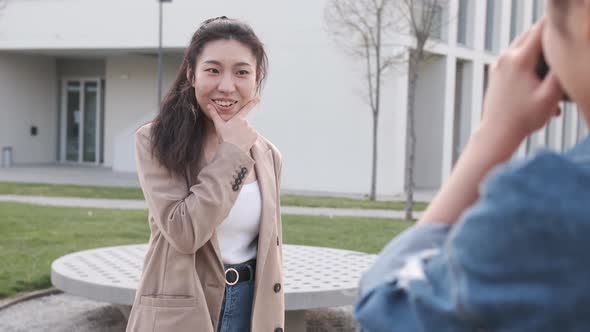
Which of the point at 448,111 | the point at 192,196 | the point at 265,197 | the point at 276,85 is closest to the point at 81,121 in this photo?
the point at 276,85

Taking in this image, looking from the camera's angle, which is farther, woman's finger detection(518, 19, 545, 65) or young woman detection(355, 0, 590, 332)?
woman's finger detection(518, 19, 545, 65)

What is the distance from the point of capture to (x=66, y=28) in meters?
23.9

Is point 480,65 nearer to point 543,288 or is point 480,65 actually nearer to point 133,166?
point 133,166

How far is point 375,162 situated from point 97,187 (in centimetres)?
674

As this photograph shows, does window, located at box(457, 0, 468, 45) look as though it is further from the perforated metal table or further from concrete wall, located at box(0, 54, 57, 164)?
the perforated metal table

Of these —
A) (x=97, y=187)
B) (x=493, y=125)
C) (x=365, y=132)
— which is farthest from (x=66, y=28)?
(x=493, y=125)

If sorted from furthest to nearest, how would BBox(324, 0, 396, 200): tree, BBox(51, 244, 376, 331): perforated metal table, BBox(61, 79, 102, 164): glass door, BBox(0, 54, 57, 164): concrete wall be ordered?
1. BBox(61, 79, 102, 164): glass door
2. BBox(0, 54, 57, 164): concrete wall
3. BBox(324, 0, 396, 200): tree
4. BBox(51, 244, 376, 331): perforated metal table

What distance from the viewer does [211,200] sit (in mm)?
2172

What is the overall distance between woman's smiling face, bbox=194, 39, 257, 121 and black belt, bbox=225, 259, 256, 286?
1.59 feet

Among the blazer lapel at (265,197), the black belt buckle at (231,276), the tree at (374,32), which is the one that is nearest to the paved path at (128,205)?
the tree at (374,32)

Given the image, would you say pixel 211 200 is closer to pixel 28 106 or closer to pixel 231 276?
pixel 231 276

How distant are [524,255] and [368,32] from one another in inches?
711

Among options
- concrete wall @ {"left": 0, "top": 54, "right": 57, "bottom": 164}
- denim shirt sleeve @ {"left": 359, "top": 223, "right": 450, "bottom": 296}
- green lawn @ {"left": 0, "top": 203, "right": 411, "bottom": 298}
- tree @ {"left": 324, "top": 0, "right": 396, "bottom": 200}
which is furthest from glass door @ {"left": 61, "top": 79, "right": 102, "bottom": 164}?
denim shirt sleeve @ {"left": 359, "top": 223, "right": 450, "bottom": 296}

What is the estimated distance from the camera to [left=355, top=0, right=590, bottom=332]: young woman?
717 mm
